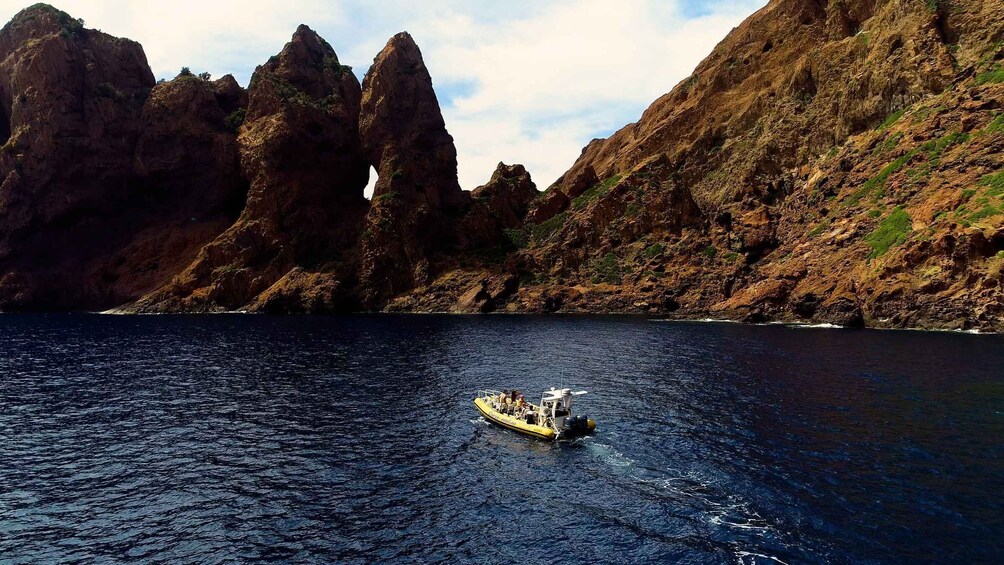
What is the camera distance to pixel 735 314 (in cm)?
11319

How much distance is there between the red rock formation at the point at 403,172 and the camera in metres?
153

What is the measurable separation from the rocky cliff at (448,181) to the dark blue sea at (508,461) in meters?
55.8

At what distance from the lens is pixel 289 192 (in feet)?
529

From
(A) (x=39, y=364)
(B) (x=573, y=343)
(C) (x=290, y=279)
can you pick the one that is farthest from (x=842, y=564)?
(C) (x=290, y=279)

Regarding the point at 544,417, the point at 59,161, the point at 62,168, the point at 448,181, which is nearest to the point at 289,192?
the point at 448,181

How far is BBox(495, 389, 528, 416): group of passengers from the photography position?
47125 millimetres

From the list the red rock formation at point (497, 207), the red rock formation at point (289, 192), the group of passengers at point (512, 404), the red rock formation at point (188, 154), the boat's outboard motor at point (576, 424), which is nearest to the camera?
the boat's outboard motor at point (576, 424)

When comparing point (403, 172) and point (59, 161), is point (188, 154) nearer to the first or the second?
point (59, 161)

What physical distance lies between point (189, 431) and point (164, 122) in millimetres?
160521

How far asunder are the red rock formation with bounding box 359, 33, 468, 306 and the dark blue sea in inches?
3179

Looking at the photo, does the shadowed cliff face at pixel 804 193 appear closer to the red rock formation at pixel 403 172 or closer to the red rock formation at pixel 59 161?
the red rock formation at pixel 403 172

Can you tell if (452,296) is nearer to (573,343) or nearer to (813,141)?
(573,343)

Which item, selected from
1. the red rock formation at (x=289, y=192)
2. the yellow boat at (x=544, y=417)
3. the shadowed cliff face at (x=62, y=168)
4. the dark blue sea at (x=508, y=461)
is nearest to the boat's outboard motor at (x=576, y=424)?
the yellow boat at (x=544, y=417)

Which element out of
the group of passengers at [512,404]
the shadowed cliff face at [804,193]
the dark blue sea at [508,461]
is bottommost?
the dark blue sea at [508,461]
